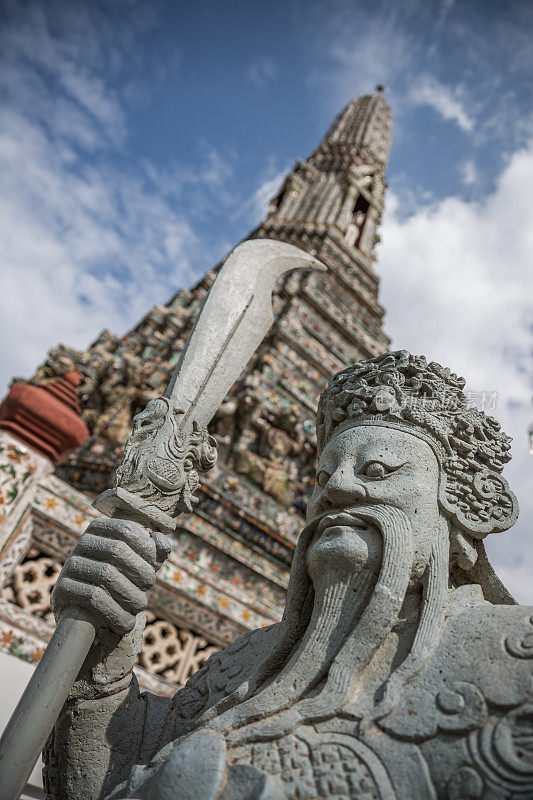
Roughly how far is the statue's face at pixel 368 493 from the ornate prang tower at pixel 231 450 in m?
2.97

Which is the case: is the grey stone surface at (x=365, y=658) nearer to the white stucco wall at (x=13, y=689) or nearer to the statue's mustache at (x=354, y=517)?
the statue's mustache at (x=354, y=517)

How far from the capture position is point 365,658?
181 centimetres

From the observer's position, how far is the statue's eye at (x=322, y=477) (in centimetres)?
226

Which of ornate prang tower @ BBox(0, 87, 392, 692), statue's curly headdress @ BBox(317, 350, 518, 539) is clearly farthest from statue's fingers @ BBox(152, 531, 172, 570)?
ornate prang tower @ BBox(0, 87, 392, 692)

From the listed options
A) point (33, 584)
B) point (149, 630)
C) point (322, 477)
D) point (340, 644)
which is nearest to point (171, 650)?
point (149, 630)

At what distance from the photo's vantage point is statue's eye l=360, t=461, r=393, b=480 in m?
2.12

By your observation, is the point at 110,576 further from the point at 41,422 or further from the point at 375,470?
the point at 41,422

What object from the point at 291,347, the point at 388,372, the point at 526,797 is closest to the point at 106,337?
the point at 291,347

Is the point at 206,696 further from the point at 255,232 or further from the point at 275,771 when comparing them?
the point at 255,232

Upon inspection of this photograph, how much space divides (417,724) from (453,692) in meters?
0.13

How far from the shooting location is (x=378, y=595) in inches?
73.7

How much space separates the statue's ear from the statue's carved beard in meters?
0.11

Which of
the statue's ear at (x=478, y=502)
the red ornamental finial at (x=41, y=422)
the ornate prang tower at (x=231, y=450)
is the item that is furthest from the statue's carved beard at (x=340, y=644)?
the red ornamental finial at (x=41, y=422)

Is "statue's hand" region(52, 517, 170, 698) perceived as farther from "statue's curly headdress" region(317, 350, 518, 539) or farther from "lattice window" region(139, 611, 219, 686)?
"lattice window" region(139, 611, 219, 686)
